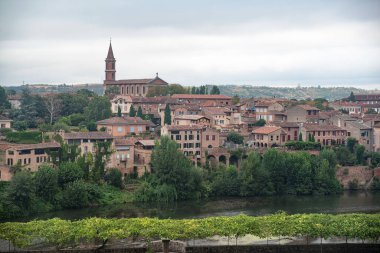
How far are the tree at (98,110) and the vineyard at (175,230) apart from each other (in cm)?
3109

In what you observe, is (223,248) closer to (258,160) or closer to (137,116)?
(258,160)

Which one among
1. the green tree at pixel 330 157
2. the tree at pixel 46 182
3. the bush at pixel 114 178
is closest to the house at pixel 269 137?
the green tree at pixel 330 157

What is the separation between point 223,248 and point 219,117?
33823 millimetres

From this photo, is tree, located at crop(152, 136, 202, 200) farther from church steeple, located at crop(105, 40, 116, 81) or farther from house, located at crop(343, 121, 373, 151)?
church steeple, located at crop(105, 40, 116, 81)

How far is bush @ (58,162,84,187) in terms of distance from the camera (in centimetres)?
4516

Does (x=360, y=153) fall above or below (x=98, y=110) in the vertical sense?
below

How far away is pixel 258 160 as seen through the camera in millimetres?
50438

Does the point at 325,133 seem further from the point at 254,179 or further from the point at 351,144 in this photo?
the point at 254,179

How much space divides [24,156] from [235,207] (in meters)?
14.9

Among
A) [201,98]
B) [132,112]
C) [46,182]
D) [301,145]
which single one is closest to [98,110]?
[132,112]

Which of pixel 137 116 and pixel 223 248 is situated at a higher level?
pixel 137 116

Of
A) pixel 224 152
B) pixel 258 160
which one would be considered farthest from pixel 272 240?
pixel 224 152

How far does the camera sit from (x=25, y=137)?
5259cm

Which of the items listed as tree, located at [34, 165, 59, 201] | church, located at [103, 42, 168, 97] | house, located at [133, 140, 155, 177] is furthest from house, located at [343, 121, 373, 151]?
tree, located at [34, 165, 59, 201]
